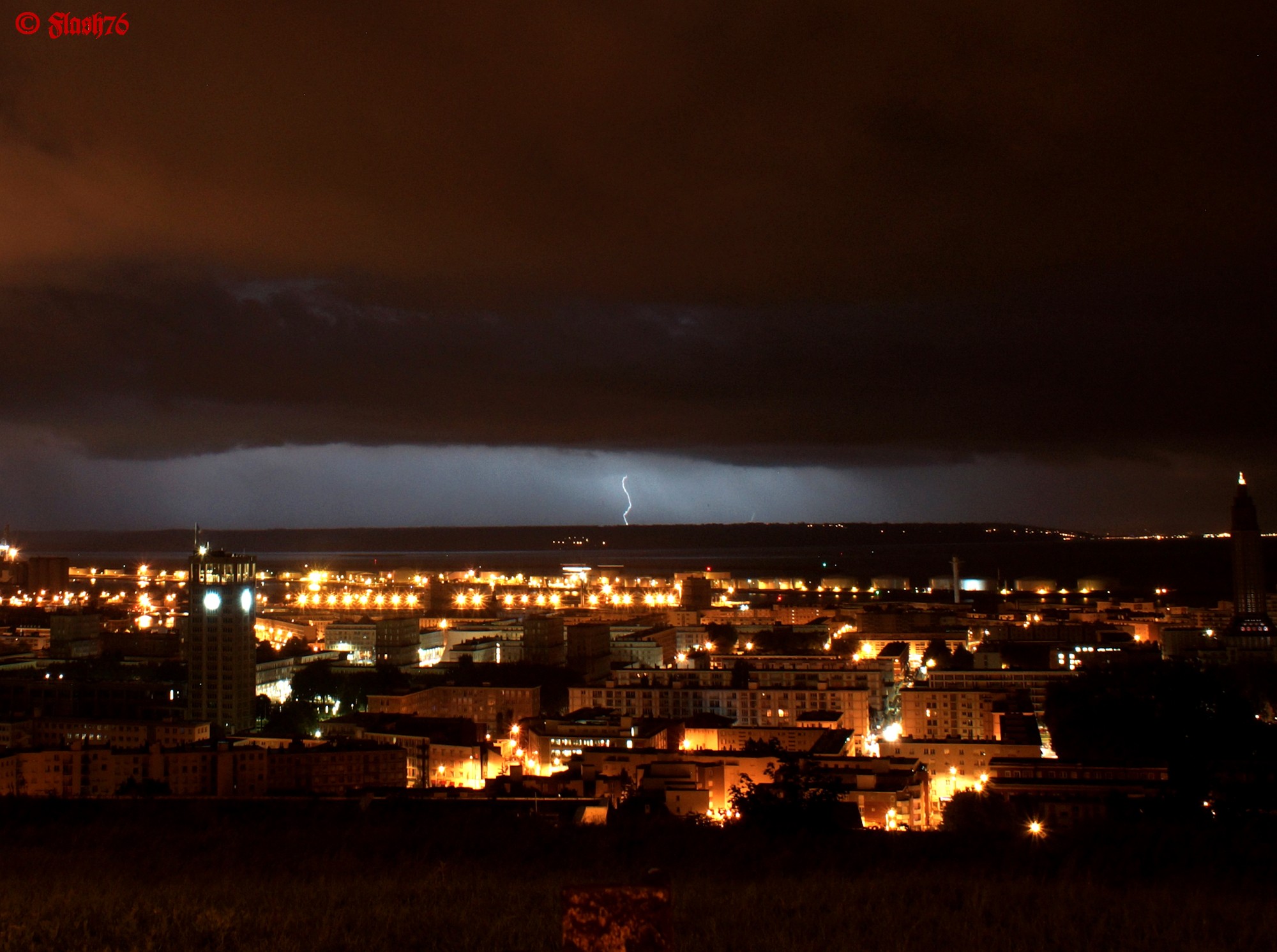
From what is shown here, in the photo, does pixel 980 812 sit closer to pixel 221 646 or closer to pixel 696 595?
pixel 221 646

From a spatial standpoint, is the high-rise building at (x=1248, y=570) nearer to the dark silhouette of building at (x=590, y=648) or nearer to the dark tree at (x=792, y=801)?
the dark silhouette of building at (x=590, y=648)

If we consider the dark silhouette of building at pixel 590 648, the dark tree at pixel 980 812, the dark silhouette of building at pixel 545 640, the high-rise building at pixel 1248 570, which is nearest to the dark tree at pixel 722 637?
the dark silhouette of building at pixel 590 648

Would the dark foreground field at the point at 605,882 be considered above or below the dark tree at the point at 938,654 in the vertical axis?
above

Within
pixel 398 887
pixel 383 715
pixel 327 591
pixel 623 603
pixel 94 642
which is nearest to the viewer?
pixel 398 887

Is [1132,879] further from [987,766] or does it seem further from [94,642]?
[94,642]

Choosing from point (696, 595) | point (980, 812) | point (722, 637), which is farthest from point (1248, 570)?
point (980, 812)

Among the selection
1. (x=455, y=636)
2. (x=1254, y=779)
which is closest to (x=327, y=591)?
(x=455, y=636)

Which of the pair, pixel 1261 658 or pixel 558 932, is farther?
pixel 1261 658
